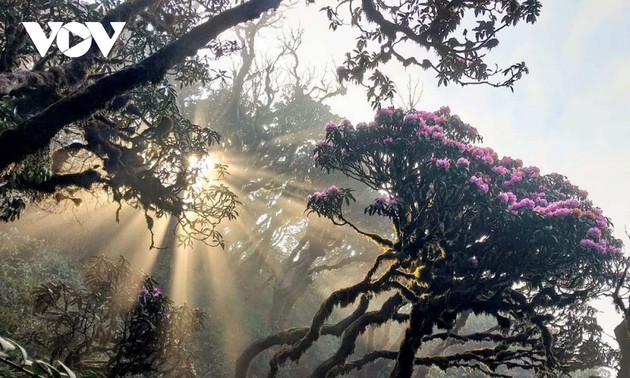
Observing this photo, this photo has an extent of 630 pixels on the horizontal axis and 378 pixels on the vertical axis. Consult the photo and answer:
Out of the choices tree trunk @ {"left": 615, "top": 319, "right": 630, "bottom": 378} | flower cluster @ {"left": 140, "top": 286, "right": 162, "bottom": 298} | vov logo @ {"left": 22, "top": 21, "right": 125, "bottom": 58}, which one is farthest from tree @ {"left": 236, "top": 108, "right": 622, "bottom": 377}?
tree trunk @ {"left": 615, "top": 319, "right": 630, "bottom": 378}

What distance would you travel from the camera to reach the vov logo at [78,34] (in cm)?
643

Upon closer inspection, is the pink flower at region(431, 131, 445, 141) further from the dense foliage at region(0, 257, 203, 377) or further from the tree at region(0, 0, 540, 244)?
the dense foliage at region(0, 257, 203, 377)

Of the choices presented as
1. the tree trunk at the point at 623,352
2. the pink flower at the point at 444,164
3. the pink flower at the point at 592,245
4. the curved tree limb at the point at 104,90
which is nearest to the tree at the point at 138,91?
the curved tree limb at the point at 104,90

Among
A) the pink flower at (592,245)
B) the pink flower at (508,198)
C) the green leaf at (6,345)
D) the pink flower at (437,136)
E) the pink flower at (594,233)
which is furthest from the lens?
the pink flower at (437,136)

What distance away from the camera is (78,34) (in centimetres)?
698

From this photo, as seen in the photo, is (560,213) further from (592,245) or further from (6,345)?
(6,345)

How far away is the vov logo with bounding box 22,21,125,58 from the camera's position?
643cm

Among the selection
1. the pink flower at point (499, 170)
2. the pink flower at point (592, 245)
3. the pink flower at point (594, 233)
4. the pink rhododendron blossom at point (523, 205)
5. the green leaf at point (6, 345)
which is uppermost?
the pink flower at point (499, 170)

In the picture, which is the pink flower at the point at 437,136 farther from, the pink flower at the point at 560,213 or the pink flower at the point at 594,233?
the pink flower at the point at 594,233

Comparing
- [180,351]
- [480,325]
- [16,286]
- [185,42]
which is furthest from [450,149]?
[480,325]

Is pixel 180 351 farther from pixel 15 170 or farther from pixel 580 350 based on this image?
pixel 580 350

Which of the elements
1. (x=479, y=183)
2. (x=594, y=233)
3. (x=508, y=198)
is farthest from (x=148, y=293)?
(x=594, y=233)

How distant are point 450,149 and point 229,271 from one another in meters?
19.9

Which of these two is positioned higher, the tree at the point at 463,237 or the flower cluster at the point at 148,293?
the tree at the point at 463,237
